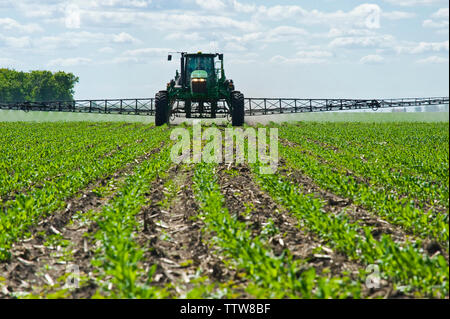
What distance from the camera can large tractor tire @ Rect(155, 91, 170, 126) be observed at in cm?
2766

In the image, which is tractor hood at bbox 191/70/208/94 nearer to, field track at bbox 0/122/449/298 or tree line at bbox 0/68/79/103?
field track at bbox 0/122/449/298

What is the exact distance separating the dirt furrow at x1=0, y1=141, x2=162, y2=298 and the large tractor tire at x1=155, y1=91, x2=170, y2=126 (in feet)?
58.4

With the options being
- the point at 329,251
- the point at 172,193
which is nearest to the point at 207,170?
the point at 172,193

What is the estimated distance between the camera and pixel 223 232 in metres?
7.47

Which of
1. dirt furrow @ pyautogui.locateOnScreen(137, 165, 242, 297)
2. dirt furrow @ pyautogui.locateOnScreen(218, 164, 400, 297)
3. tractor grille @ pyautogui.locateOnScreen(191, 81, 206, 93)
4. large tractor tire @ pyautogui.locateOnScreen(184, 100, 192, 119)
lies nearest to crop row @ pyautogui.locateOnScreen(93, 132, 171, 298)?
dirt furrow @ pyautogui.locateOnScreen(137, 165, 242, 297)

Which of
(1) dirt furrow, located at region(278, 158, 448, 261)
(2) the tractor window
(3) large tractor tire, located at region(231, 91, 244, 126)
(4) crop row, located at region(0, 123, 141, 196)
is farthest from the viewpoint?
(2) the tractor window

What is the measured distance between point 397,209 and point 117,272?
4.47m

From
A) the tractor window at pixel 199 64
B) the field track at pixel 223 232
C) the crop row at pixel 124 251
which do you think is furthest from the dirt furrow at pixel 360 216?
the tractor window at pixel 199 64

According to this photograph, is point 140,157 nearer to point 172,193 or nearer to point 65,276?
point 172,193

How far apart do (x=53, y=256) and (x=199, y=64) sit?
2110cm

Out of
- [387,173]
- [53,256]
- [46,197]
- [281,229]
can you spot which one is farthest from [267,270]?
[387,173]

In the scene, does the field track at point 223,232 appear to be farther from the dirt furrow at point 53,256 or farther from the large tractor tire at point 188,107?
the large tractor tire at point 188,107

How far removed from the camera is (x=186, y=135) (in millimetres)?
24234

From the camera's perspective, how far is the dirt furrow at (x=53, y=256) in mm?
6180
